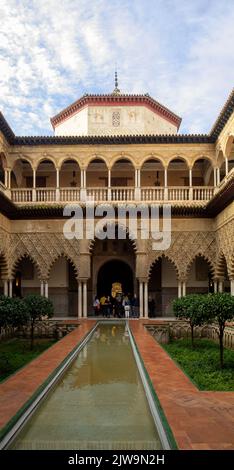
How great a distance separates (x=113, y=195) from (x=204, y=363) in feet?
35.6

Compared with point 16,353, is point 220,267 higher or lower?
higher

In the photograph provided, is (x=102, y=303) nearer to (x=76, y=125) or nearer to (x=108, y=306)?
(x=108, y=306)

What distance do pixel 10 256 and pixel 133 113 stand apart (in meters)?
8.99

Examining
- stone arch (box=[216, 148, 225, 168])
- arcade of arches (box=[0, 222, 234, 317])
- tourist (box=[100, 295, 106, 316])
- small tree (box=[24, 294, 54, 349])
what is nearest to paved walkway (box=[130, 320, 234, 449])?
small tree (box=[24, 294, 54, 349])

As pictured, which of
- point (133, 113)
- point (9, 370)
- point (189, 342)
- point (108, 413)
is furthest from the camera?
point (133, 113)

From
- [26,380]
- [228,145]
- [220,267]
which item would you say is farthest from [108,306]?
[26,380]

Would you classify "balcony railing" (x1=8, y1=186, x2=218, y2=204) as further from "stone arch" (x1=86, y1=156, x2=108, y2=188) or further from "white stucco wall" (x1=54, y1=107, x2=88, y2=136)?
"white stucco wall" (x1=54, y1=107, x2=88, y2=136)

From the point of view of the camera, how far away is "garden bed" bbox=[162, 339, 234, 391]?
7453 mm

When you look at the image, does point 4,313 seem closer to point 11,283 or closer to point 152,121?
point 11,283

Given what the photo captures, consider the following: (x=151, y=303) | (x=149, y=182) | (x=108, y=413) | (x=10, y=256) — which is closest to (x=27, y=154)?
(x=10, y=256)

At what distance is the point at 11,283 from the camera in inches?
746

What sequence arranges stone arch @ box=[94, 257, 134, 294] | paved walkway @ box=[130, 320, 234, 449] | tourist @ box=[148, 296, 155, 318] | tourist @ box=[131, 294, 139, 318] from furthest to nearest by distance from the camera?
stone arch @ box=[94, 257, 134, 294] → tourist @ box=[148, 296, 155, 318] → tourist @ box=[131, 294, 139, 318] → paved walkway @ box=[130, 320, 234, 449]

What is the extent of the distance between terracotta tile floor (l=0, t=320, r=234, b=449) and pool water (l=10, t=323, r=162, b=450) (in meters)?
0.25

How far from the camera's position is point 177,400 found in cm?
588
